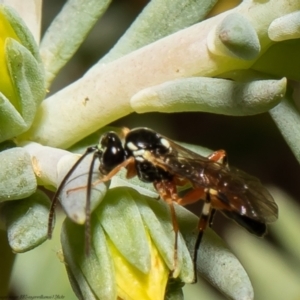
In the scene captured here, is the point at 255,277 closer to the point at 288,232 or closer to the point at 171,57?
the point at 288,232

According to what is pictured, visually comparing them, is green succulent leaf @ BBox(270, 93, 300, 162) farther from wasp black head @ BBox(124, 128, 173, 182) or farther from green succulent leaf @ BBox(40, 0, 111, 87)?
green succulent leaf @ BBox(40, 0, 111, 87)

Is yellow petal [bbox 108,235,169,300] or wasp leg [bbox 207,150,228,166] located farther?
wasp leg [bbox 207,150,228,166]

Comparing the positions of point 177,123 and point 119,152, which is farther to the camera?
point 177,123

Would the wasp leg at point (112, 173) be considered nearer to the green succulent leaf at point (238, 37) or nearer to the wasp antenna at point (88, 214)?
the wasp antenna at point (88, 214)

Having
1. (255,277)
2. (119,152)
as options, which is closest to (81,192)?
(119,152)

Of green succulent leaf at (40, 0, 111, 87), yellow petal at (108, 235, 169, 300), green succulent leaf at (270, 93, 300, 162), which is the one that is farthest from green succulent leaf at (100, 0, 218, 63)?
yellow petal at (108, 235, 169, 300)

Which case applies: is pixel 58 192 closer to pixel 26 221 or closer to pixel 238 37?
pixel 26 221

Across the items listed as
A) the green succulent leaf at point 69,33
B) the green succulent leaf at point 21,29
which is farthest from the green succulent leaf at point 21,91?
the green succulent leaf at point 69,33
